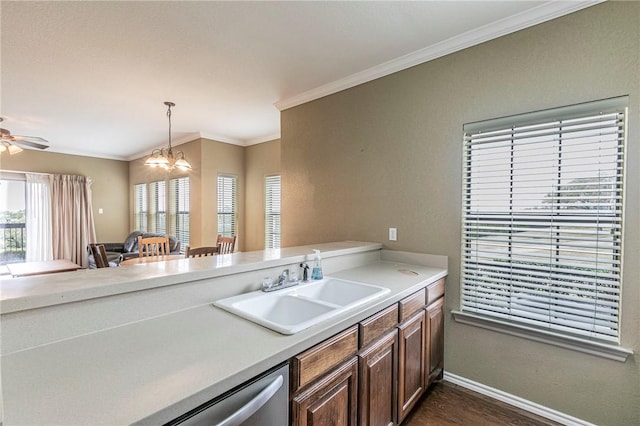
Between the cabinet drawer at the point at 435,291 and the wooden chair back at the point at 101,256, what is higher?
the wooden chair back at the point at 101,256

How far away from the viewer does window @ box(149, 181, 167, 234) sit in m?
6.28

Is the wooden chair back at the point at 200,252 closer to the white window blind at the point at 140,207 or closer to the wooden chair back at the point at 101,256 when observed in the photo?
the wooden chair back at the point at 101,256

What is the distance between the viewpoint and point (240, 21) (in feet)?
6.84

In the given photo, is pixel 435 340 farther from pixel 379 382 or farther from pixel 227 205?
pixel 227 205

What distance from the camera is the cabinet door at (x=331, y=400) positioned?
110cm

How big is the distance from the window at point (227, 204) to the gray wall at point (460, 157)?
7.60 ft

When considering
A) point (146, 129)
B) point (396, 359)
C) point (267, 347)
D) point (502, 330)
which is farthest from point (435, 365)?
point (146, 129)

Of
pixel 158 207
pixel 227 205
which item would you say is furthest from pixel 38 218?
pixel 227 205

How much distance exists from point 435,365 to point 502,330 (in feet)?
1.81

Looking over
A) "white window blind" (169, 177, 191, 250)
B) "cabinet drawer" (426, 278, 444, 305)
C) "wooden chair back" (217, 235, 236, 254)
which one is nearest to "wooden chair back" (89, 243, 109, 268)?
"wooden chair back" (217, 235, 236, 254)

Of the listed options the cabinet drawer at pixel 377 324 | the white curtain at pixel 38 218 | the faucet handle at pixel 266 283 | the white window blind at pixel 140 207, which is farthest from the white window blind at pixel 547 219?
the white curtain at pixel 38 218

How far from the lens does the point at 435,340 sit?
2.21m

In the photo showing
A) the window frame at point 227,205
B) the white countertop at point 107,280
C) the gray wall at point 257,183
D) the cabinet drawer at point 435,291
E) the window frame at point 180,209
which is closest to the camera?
the white countertop at point 107,280

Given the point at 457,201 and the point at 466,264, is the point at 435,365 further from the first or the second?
the point at 457,201
